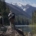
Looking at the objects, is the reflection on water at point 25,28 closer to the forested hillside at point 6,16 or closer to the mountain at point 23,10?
the forested hillside at point 6,16

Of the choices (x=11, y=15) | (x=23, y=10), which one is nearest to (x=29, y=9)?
(x=23, y=10)

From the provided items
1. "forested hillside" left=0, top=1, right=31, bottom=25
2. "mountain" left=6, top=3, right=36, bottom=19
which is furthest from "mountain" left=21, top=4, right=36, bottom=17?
"forested hillside" left=0, top=1, right=31, bottom=25

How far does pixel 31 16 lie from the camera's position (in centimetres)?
157

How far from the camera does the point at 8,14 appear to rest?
61.9 inches

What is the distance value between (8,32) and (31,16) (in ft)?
1.63

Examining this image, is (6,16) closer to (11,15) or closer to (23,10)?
(11,15)

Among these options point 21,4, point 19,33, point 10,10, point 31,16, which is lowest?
point 19,33

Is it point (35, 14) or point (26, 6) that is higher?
point (26, 6)

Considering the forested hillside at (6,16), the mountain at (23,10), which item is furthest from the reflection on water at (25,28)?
the mountain at (23,10)

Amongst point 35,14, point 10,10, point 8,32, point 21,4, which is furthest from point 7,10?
point 35,14

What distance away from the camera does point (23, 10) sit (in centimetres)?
159

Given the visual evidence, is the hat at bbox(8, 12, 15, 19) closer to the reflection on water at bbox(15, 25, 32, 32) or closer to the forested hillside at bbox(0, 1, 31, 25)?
the forested hillside at bbox(0, 1, 31, 25)

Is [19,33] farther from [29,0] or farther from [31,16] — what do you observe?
[29,0]

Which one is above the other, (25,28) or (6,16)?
(6,16)
